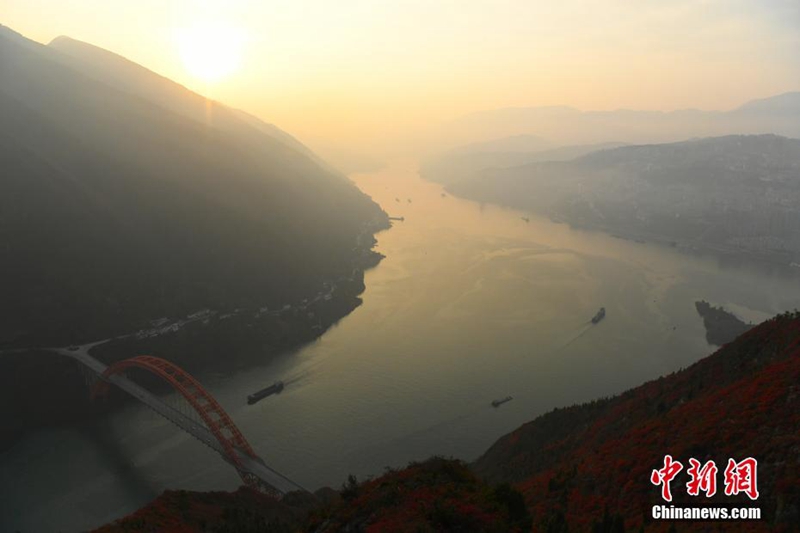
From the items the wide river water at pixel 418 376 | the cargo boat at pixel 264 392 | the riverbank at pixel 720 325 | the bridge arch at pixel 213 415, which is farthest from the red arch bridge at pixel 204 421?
the riverbank at pixel 720 325

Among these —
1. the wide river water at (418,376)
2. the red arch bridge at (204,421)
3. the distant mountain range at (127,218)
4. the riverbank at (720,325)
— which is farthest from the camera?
the riverbank at (720,325)

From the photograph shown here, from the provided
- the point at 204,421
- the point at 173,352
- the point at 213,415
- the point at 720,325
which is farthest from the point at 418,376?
the point at 720,325

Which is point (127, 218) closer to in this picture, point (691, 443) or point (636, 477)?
point (636, 477)

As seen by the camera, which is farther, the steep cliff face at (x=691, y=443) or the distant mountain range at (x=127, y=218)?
the distant mountain range at (x=127, y=218)

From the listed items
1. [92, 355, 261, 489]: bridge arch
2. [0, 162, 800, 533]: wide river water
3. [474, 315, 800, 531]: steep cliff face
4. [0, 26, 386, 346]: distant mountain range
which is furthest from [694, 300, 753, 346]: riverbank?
[92, 355, 261, 489]: bridge arch

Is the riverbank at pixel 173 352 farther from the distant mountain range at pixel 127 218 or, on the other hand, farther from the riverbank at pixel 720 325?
the riverbank at pixel 720 325

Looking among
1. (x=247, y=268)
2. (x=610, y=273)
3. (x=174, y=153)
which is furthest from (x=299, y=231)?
(x=610, y=273)
